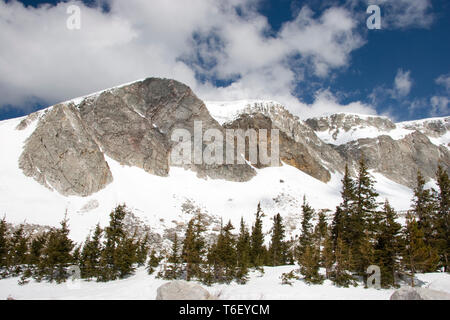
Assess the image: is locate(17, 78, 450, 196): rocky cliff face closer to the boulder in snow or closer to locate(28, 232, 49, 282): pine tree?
the boulder in snow

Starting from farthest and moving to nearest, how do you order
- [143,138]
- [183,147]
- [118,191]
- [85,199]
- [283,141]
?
[283,141]
[183,147]
[143,138]
[118,191]
[85,199]

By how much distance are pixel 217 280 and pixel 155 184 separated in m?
39.0

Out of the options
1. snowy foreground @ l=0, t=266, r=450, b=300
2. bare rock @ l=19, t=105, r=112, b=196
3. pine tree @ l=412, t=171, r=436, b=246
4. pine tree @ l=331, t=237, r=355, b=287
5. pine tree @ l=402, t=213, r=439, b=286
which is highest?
bare rock @ l=19, t=105, r=112, b=196

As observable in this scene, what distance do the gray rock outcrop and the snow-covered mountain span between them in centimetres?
2528

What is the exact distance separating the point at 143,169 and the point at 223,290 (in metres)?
46.9

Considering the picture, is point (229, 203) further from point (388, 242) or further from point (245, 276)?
point (388, 242)

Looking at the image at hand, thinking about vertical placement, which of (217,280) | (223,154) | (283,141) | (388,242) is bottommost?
(217,280)

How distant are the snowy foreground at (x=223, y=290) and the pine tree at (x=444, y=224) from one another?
3542 mm

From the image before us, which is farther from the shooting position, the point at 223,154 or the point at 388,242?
the point at 223,154

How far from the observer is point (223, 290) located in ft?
59.9

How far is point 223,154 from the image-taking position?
7538cm

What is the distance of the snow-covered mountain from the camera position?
4088cm

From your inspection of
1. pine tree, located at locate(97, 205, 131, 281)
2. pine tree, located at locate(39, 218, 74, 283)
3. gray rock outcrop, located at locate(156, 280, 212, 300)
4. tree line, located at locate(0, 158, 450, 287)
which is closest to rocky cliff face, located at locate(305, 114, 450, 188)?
tree line, located at locate(0, 158, 450, 287)

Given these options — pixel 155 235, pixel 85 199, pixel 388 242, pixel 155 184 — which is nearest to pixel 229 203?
pixel 155 184
